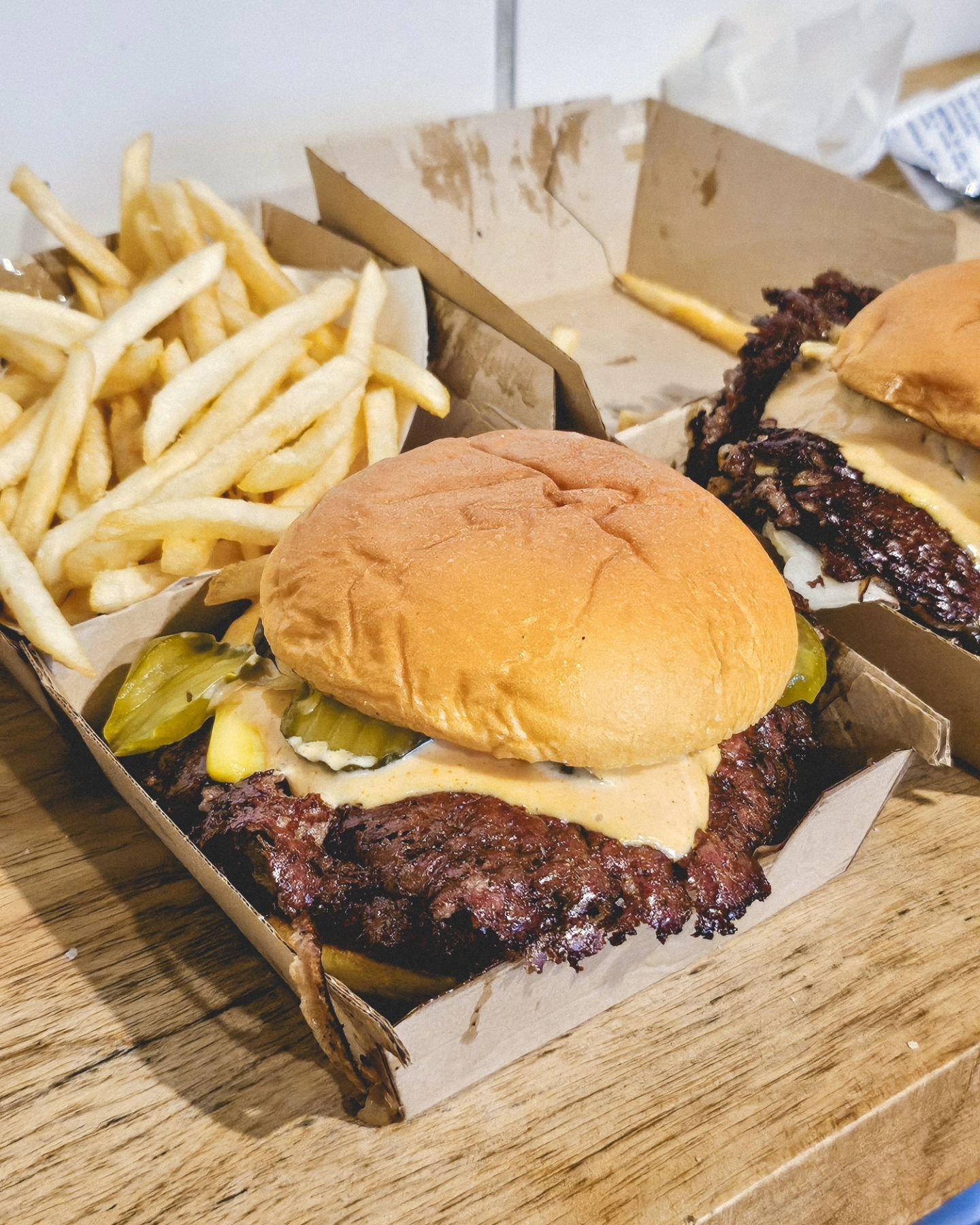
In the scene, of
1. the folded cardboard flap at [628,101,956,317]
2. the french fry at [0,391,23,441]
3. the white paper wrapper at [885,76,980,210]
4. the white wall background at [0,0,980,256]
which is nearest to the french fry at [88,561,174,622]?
the french fry at [0,391,23,441]

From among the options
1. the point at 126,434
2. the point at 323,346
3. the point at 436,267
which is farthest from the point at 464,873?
the point at 436,267

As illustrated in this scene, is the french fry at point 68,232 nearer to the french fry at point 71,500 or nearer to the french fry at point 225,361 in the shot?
the french fry at point 225,361

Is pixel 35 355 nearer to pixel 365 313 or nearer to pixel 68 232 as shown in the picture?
pixel 68 232

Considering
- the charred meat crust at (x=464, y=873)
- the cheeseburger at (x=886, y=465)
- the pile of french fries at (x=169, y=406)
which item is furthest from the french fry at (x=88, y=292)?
the cheeseburger at (x=886, y=465)

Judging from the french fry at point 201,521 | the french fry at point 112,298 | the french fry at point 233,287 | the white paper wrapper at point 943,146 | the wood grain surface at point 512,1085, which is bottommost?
the wood grain surface at point 512,1085

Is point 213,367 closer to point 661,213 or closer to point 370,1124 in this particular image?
point 370,1124
